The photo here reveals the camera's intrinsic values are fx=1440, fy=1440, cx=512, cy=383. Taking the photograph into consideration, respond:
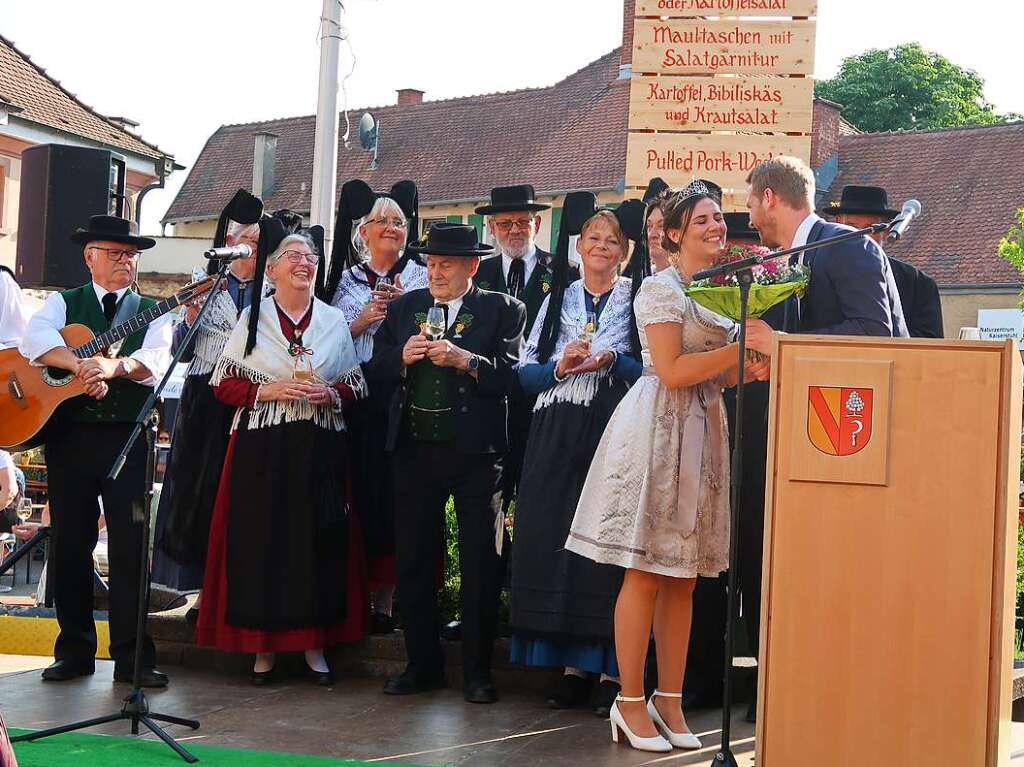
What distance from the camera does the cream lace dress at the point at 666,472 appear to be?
5273 mm

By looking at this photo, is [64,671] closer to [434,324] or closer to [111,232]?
[111,232]

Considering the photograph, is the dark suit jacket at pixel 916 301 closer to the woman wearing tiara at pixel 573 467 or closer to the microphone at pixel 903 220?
the woman wearing tiara at pixel 573 467

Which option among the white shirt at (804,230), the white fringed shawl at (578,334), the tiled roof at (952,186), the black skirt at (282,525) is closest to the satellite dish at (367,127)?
the tiled roof at (952,186)

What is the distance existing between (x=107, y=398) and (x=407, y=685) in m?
1.90

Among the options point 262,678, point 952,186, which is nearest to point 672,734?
point 262,678

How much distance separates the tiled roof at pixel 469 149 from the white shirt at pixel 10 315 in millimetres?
28477

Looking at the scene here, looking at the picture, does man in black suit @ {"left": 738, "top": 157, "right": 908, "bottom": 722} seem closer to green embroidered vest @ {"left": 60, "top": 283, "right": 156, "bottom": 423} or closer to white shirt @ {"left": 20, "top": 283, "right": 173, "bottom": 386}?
white shirt @ {"left": 20, "top": 283, "right": 173, "bottom": 386}

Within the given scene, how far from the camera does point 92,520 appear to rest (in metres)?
6.77

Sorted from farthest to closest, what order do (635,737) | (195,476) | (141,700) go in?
(195,476) < (141,700) < (635,737)

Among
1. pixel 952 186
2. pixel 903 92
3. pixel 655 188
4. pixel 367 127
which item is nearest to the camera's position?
pixel 655 188

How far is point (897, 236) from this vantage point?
14.3ft

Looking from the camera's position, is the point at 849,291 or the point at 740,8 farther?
the point at 740,8

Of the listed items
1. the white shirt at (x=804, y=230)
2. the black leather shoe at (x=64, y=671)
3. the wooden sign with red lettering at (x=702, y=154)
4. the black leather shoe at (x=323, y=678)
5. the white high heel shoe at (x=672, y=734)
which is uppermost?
the wooden sign with red lettering at (x=702, y=154)

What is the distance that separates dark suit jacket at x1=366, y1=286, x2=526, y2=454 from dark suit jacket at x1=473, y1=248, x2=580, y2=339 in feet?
0.68
